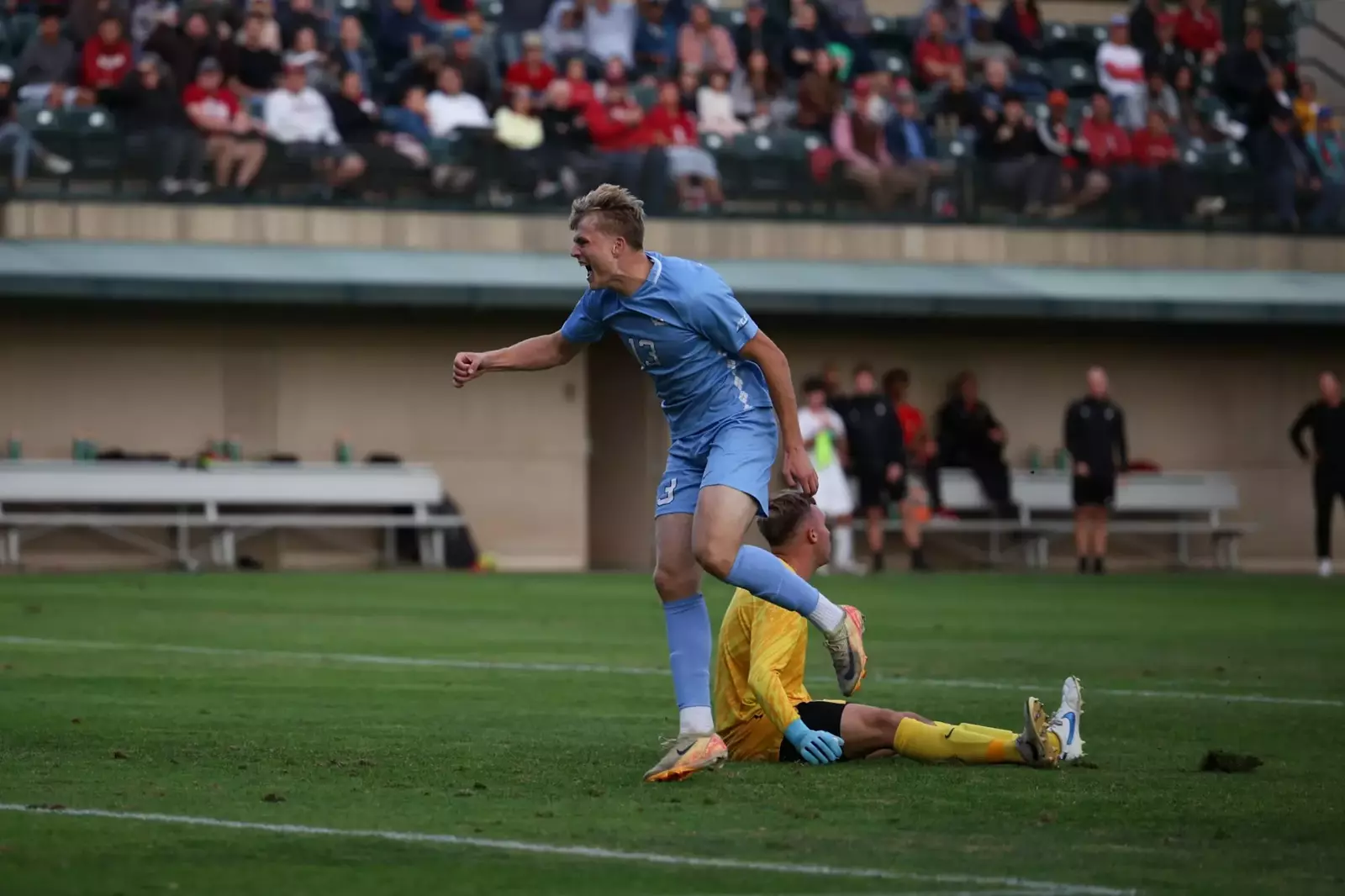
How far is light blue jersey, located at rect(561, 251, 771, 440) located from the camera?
7.76 m

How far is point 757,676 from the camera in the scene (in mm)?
7688

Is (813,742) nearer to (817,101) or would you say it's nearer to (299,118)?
(299,118)

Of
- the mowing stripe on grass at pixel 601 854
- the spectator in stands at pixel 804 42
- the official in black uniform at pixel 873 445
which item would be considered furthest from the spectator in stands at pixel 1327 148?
the mowing stripe on grass at pixel 601 854

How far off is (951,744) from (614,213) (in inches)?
84.9

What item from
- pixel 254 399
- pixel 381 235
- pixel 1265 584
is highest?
pixel 381 235

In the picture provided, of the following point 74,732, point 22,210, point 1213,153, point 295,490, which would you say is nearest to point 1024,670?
point 74,732

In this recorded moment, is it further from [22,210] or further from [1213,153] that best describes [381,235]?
[1213,153]

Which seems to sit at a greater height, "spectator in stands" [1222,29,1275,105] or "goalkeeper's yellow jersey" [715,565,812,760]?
"spectator in stands" [1222,29,1275,105]

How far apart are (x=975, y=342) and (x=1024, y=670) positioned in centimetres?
1572

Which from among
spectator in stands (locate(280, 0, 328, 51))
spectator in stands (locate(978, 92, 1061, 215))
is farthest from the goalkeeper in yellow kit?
spectator in stands (locate(978, 92, 1061, 215))

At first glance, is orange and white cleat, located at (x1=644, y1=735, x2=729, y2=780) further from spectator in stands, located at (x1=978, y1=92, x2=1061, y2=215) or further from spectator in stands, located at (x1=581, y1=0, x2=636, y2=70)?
spectator in stands, located at (x1=978, y1=92, x2=1061, y2=215)

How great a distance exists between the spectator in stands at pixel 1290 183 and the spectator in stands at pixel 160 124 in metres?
12.6

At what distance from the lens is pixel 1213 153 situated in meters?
28.5

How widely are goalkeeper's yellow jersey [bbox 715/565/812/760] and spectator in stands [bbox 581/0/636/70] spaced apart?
63.0 ft
